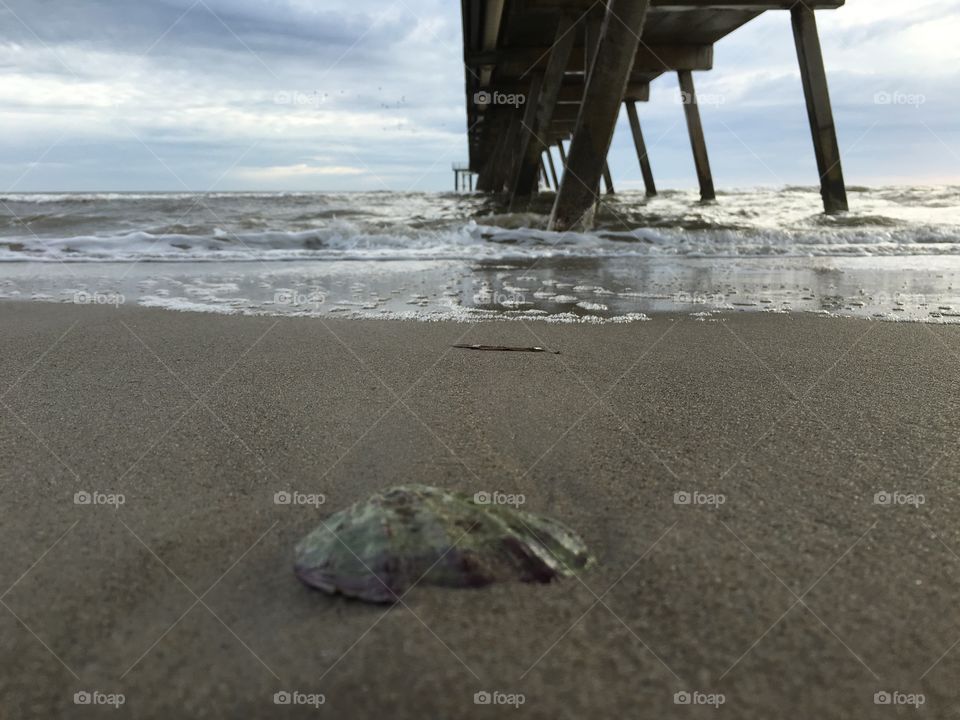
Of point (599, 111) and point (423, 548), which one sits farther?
point (599, 111)

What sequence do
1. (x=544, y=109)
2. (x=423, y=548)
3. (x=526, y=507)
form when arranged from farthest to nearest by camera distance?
(x=544, y=109) → (x=526, y=507) → (x=423, y=548)

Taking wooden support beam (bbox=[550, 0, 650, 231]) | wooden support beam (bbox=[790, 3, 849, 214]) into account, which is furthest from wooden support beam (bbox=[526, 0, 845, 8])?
wooden support beam (bbox=[550, 0, 650, 231])

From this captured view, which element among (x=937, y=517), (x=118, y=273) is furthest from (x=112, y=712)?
(x=118, y=273)

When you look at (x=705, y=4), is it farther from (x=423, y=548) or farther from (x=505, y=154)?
(x=505, y=154)

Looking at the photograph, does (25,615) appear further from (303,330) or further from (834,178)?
(834,178)

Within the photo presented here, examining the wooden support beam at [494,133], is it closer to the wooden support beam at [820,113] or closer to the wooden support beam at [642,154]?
the wooden support beam at [642,154]

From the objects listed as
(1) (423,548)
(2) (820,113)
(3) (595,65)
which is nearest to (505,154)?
(2) (820,113)

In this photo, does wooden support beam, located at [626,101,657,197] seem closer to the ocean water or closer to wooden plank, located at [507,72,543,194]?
wooden plank, located at [507,72,543,194]
